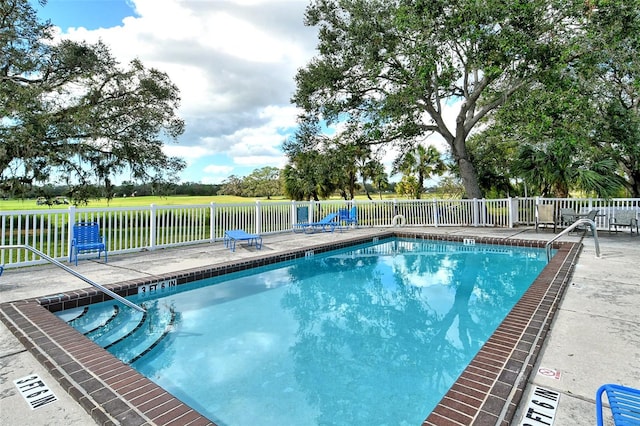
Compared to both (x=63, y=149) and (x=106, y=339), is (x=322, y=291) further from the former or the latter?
(x=63, y=149)

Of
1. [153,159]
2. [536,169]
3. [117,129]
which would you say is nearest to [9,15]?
[117,129]

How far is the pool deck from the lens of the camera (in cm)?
191

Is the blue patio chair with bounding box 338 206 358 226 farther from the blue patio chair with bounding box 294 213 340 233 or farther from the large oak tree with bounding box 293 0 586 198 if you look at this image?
the large oak tree with bounding box 293 0 586 198

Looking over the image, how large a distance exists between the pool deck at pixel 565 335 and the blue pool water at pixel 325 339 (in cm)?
74

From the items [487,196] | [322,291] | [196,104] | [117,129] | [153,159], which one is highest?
[196,104]

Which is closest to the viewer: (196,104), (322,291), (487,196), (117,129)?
(322,291)

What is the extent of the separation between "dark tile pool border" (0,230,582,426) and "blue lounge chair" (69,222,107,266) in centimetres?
216

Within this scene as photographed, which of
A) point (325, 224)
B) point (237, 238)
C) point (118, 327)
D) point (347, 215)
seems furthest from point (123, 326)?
point (347, 215)

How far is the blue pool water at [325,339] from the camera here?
2494 mm

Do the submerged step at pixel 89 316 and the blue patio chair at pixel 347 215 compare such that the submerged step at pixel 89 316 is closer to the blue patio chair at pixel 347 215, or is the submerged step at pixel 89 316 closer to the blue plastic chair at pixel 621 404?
the blue plastic chair at pixel 621 404

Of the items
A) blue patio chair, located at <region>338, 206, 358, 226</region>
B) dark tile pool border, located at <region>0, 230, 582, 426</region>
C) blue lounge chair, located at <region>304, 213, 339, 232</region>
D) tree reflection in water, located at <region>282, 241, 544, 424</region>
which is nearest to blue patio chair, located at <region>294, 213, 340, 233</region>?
blue lounge chair, located at <region>304, 213, 339, 232</region>

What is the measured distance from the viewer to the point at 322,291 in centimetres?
542

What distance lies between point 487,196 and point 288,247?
1224 centimetres

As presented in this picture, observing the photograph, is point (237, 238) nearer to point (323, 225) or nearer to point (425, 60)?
point (323, 225)
